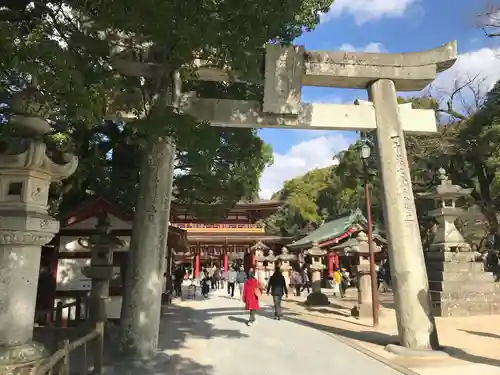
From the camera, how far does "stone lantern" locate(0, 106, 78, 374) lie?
3.62 meters

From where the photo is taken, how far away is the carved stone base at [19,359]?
3.38 m

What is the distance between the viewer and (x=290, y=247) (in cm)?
2911

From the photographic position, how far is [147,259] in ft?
23.2

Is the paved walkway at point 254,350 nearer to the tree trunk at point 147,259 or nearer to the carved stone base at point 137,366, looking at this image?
the carved stone base at point 137,366

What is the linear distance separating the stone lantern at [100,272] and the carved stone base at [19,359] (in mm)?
4060

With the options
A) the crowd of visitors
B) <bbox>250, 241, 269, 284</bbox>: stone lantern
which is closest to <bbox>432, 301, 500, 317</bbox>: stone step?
the crowd of visitors

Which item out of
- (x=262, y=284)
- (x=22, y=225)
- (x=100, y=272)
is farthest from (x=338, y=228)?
(x=22, y=225)

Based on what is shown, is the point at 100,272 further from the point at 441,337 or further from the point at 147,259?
the point at 441,337

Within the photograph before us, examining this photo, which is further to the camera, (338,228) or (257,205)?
(257,205)

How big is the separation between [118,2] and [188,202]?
834cm

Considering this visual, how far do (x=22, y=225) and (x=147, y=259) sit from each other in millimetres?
3448

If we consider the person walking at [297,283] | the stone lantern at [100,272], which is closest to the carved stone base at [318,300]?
the person walking at [297,283]

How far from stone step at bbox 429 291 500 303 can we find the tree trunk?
9.55 meters

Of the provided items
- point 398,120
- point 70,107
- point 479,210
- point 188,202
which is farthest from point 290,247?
point 70,107
